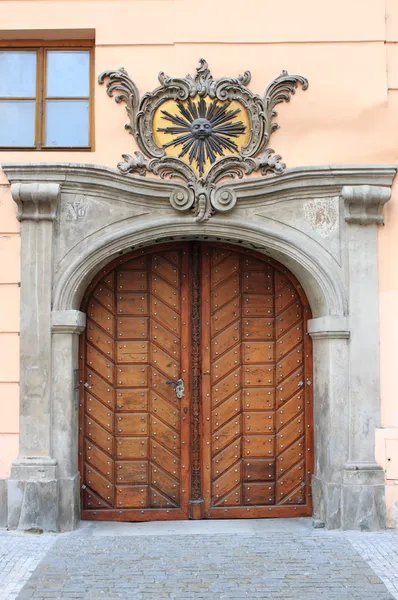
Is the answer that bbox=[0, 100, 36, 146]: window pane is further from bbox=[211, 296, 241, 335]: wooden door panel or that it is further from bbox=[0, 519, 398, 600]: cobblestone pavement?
bbox=[0, 519, 398, 600]: cobblestone pavement

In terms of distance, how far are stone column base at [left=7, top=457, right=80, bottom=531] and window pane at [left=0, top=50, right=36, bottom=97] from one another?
3196mm

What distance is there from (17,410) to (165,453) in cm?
137

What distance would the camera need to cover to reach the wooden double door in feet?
20.0

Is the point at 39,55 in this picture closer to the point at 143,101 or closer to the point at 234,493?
the point at 143,101

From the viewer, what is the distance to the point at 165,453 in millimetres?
6141

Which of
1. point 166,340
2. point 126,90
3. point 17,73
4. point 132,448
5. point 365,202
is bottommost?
point 132,448

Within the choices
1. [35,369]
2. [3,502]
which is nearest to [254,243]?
[35,369]

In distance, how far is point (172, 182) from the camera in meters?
5.76

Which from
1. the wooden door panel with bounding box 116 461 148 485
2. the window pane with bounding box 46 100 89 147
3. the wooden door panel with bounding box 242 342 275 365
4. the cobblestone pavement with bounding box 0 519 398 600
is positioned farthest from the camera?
the wooden door panel with bounding box 242 342 275 365

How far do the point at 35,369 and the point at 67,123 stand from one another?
217 centimetres

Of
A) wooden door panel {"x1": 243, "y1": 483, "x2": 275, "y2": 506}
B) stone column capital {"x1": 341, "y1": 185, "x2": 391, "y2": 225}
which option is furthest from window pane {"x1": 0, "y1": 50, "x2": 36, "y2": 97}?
wooden door panel {"x1": 243, "y1": 483, "x2": 275, "y2": 506}

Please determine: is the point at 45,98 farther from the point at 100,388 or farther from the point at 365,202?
the point at 365,202

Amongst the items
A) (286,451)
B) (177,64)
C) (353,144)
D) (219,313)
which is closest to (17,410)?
(219,313)

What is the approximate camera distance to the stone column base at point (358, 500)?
5598mm
